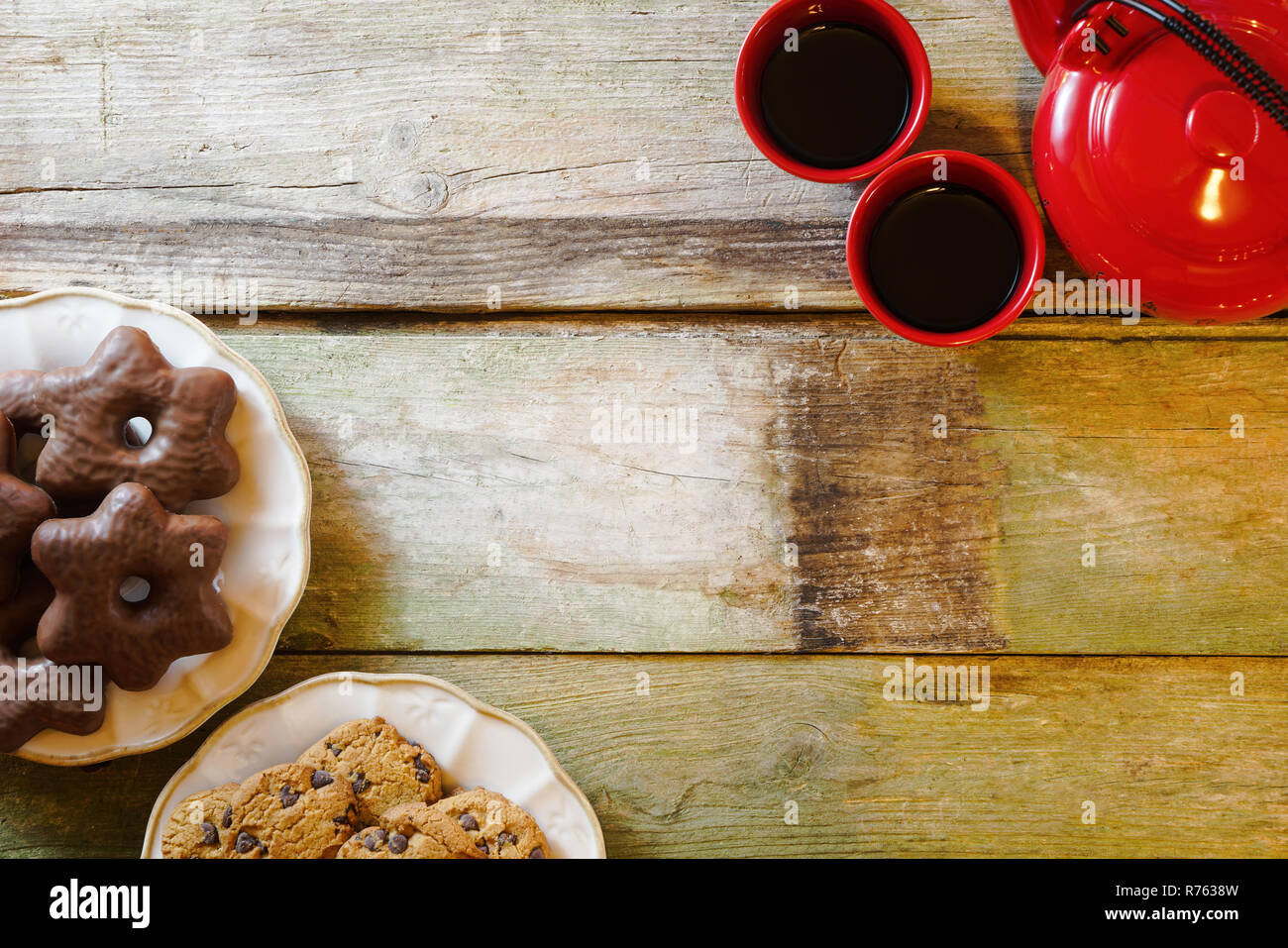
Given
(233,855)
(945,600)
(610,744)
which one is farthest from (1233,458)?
(233,855)

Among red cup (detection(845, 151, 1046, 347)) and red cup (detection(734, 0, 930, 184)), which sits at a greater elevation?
red cup (detection(734, 0, 930, 184))

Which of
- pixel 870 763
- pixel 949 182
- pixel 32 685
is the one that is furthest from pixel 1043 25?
pixel 32 685

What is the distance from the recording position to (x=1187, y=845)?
3.20ft

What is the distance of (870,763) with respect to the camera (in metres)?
0.99

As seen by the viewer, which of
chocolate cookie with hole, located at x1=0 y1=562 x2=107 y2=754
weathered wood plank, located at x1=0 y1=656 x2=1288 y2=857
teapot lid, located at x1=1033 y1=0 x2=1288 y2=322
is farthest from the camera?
weathered wood plank, located at x1=0 y1=656 x2=1288 y2=857

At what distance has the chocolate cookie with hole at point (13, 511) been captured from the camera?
2.74 feet

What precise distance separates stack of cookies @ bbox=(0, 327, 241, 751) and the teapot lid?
865 millimetres

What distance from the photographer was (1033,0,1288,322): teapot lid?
75 centimetres

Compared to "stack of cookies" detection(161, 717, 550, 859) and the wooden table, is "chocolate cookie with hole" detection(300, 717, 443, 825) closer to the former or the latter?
"stack of cookies" detection(161, 717, 550, 859)

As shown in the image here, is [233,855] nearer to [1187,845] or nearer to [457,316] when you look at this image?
[457,316]

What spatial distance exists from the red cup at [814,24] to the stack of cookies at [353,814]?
28.2 inches

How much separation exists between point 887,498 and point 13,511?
0.91 metres

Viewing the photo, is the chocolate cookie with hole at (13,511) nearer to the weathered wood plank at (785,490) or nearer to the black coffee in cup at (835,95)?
the weathered wood plank at (785,490)

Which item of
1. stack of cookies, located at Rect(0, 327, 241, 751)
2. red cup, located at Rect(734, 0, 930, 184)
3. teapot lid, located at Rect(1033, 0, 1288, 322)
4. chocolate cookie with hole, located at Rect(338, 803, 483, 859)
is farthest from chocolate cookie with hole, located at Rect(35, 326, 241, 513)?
teapot lid, located at Rect(1033, 0, 1288, 322)
